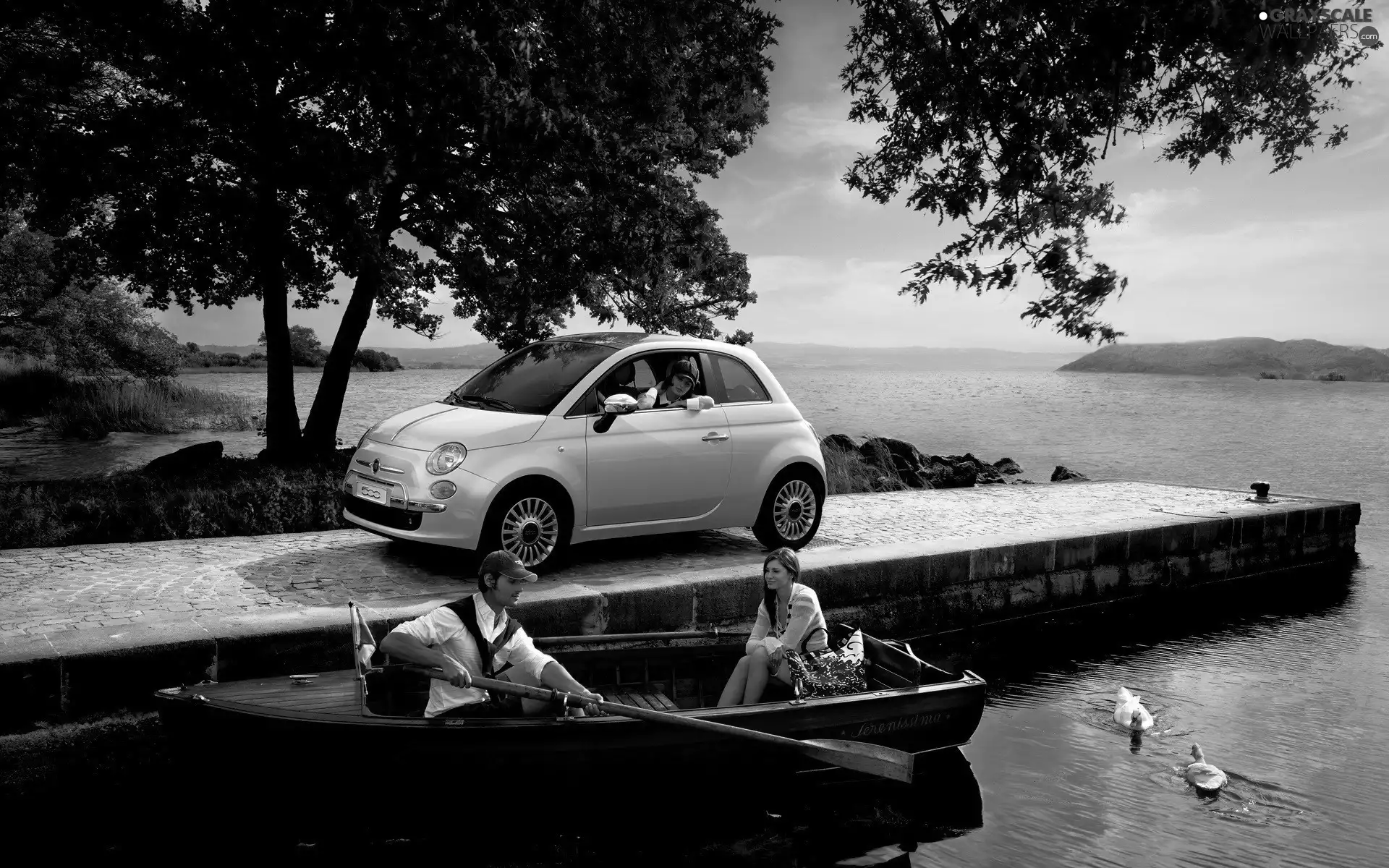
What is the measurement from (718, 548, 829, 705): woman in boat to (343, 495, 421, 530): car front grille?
3045 mm

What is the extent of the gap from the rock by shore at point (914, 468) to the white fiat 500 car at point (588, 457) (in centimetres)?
912

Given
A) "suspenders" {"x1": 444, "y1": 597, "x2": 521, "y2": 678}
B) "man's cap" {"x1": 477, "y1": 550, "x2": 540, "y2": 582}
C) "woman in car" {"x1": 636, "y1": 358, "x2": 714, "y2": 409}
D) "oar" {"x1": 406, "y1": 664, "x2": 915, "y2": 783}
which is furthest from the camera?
"woman in car" {"x1": 636, "y1": 358, "x2": 714, "y2": 409}

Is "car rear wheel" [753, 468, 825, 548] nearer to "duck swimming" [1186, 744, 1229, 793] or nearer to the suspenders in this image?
"duck swimming" [1186, 744, 1229, 793]

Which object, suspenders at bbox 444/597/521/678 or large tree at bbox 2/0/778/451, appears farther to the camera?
large tree at bbox 2/0/778/451

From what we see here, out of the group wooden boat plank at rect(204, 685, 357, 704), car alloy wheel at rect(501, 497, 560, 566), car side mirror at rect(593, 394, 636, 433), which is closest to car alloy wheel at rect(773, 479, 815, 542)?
car side mirror at rect(593, 394, 636, 433)

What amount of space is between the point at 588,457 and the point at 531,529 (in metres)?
0.77

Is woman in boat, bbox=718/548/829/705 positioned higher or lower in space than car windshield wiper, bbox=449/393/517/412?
lower

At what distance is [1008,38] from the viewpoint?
10703 mm

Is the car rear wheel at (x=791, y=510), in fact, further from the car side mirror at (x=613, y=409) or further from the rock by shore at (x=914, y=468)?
the rock by shore at (x=914, y=468)

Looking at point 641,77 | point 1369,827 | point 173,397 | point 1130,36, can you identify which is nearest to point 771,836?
point 1369,827

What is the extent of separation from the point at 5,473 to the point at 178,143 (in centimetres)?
865

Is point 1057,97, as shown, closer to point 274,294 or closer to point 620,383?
point 620,383

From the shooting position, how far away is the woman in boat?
6.33 m

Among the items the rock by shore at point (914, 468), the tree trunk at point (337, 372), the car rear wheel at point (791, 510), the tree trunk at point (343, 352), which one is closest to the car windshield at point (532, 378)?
the car rear wheel at point (791, 510)
